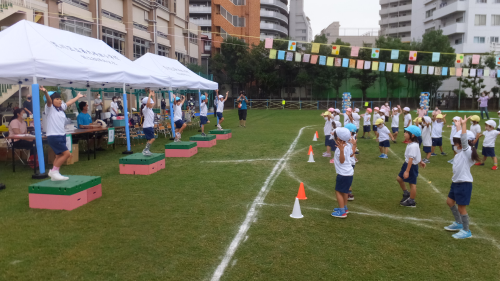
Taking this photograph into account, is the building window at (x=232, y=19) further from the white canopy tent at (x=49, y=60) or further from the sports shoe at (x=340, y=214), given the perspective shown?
the sports shoe at (x=340, y=214)

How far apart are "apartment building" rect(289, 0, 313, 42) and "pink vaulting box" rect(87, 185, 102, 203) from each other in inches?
3526

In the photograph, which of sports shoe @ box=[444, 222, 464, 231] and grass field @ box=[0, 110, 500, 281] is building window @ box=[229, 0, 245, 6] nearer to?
grass field @ box=[0, 110, 500, 281]

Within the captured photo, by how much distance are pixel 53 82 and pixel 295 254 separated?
435 inches

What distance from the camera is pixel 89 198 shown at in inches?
284

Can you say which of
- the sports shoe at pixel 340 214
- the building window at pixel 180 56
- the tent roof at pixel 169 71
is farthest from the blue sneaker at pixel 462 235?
the building window at pixel 180 56

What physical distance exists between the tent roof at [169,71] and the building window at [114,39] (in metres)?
12.9

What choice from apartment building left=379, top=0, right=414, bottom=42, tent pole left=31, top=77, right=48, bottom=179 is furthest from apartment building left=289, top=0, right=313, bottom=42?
tent pole left=31, top=77, right=48, bottom=179

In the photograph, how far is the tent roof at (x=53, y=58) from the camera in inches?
355

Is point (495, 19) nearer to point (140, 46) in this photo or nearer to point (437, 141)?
point (140, 46)

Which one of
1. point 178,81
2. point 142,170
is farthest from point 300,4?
point 142,170

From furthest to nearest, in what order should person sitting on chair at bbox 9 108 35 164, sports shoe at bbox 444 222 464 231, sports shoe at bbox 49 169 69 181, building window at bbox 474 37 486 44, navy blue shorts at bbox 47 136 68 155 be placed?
building window at bbox 474 37 486 44, person sitting on chair at bbox 9 108 35 164, navy blue shorts at bbox 47 136 68 155, sports shoe at bbox 49 169 69 181, sports shoe at bbox 444 222 464 231

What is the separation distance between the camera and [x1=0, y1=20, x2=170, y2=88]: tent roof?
9016 millimetres

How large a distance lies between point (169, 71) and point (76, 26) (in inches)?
509

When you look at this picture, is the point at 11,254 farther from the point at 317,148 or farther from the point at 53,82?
the point at 317,148
